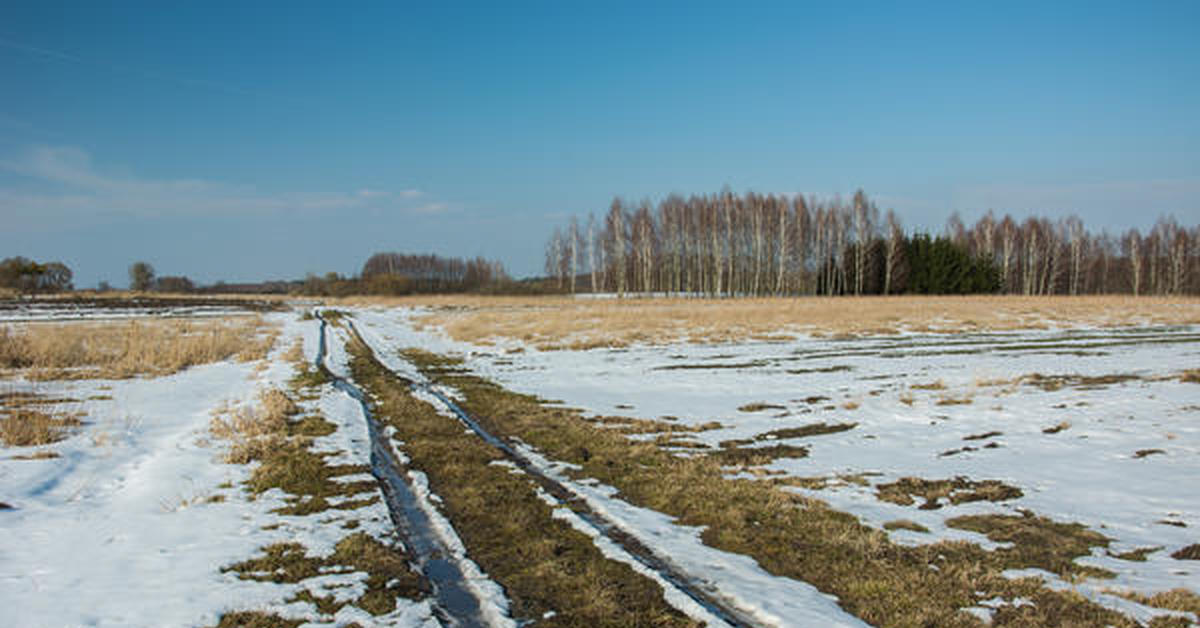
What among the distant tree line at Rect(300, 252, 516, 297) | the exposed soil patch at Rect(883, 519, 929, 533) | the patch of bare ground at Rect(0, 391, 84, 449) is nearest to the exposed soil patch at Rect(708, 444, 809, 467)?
the exposed soil patch at Rect(883, 519, 929, 533)

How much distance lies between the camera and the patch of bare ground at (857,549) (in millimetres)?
4496

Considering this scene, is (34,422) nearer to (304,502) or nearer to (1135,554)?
(304,502)

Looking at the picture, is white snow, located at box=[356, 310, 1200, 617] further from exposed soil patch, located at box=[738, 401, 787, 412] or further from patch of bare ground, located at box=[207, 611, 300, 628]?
patch of bare ground, located at box=[207, 611, 300, 628]

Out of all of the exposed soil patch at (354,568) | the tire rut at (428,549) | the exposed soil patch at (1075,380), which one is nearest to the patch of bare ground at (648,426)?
the tire rut at (428,549)

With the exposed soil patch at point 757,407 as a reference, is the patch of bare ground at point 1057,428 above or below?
above

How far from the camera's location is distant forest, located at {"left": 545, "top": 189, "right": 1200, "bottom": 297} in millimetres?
77375

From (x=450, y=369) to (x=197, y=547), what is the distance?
1375 cm

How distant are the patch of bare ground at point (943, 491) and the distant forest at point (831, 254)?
67.6 metres

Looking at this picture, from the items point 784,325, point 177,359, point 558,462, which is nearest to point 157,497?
point 558,462

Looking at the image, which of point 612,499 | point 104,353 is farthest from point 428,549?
point 104,353

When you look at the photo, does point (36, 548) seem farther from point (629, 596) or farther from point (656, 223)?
point (656, 223)

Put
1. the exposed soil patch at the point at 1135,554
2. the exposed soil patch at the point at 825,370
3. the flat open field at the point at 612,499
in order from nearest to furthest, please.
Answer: the flat open field at the point at 612,499 → the exposed soil patch at the point at 1135,554 → the exposed soil patch at the point at 825,370

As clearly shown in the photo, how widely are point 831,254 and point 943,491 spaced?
257 ft

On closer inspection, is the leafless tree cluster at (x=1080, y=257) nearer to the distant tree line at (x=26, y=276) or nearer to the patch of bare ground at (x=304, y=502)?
the patch of bare ground at (x=304, y=502)
